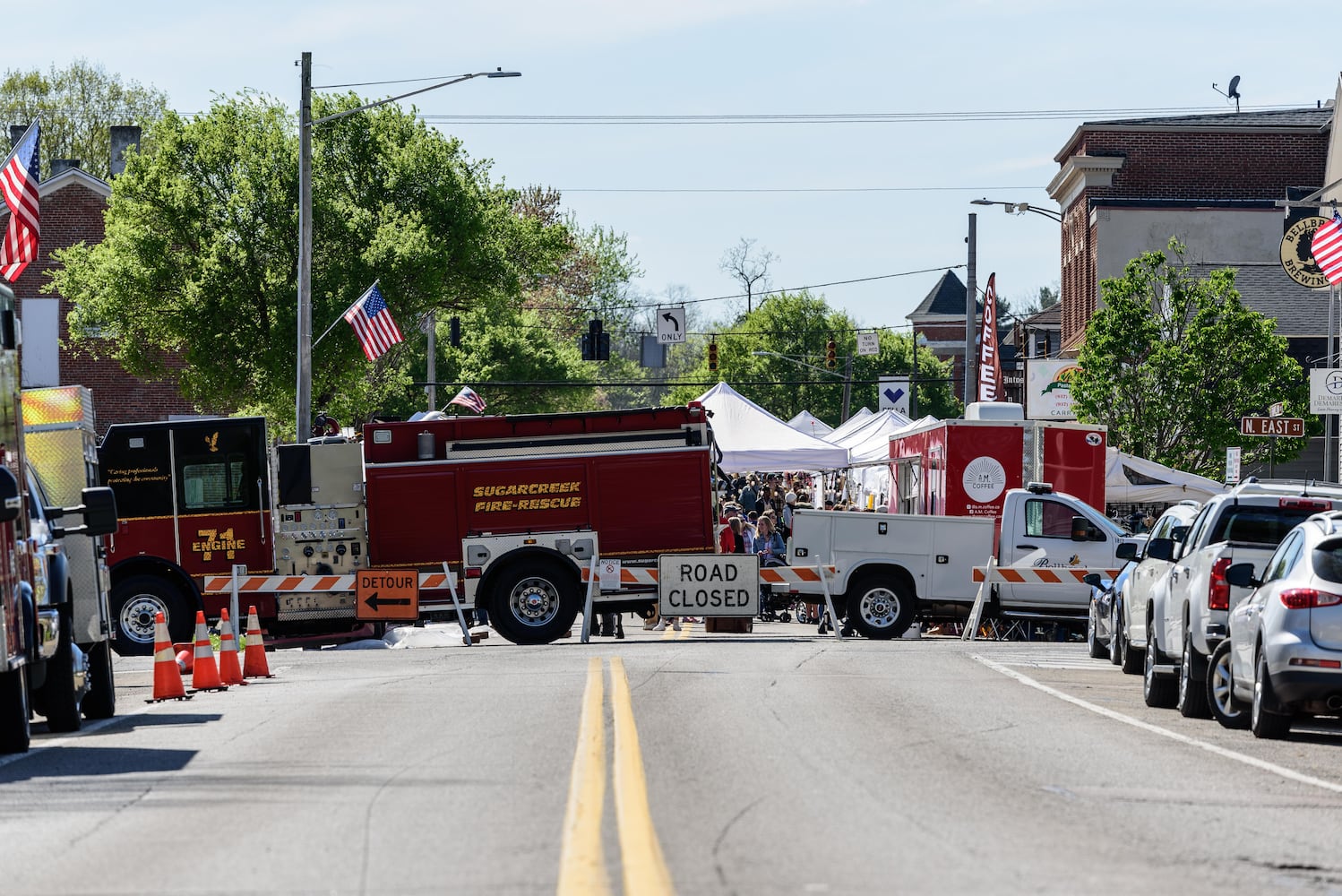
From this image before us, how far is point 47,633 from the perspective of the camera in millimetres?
12531

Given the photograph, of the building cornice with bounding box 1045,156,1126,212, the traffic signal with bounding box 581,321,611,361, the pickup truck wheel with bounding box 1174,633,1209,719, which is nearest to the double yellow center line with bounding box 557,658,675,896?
the pickup truck wheel with bounding box 1174,633,1209,719

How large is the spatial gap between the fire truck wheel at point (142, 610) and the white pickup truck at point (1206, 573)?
12.9m

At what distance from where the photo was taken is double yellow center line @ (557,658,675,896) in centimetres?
684

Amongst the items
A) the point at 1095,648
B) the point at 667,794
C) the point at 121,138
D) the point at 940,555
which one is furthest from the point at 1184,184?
the point at 667,794

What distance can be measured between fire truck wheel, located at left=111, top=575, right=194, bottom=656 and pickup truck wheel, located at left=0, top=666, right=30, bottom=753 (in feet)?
39.6

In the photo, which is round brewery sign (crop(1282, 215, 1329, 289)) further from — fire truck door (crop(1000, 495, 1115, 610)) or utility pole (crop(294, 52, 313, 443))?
utility pole (crop(294, 52, 313, 443))

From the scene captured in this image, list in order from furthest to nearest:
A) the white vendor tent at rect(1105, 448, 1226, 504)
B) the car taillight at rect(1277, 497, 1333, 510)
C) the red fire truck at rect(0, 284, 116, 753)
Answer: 1. the white vendor tent at rect(1105, 448, 1226, 504)
2. the car taillight at rect(1277, 497, 1333, 510)
3. the red fire truck at rect(0, 284, 116, 753)

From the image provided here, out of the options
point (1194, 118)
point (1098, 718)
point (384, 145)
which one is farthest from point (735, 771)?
point (1194, 118)

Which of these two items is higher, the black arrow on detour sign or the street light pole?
the street light pole

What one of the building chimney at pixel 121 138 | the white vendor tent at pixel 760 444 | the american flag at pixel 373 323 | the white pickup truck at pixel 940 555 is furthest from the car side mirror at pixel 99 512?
the building chimney at pixel 121 138

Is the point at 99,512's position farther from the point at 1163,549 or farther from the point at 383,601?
A: the point at 383,601

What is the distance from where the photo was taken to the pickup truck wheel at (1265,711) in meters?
12.9

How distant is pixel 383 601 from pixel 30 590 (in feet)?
39.4

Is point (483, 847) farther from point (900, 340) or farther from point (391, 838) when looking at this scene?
point (900, 340)
